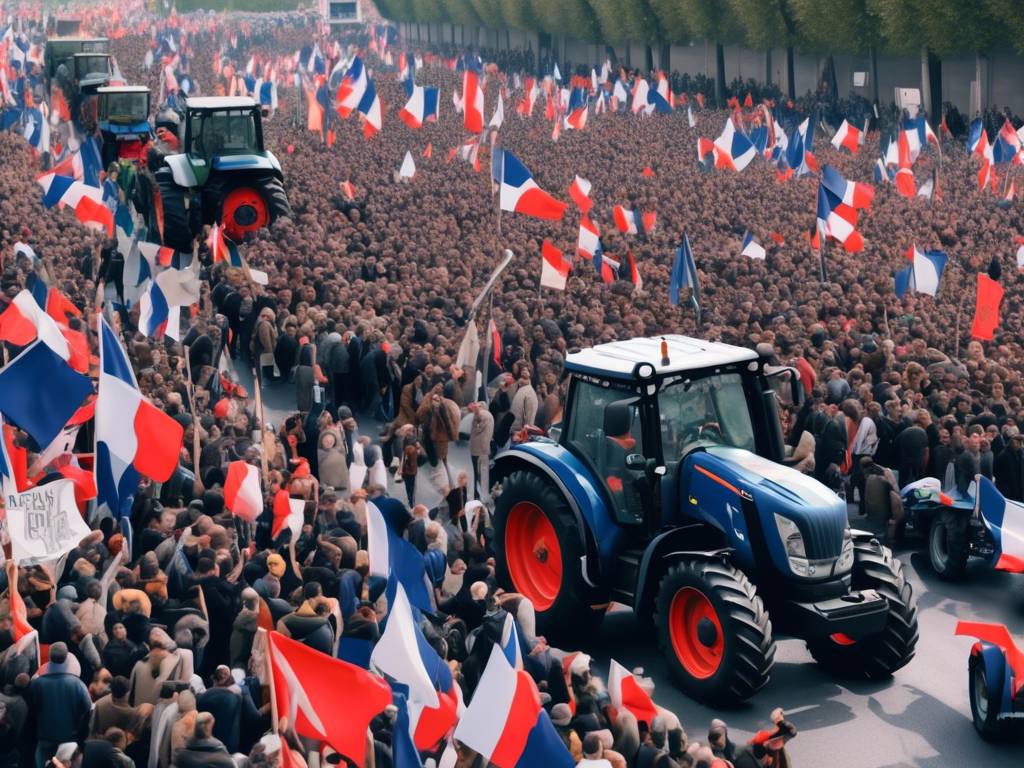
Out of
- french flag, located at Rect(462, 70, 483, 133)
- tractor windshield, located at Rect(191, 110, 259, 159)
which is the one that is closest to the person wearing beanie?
tractor windshield, located at Rect(191, 110, 259, 159)

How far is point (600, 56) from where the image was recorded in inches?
3297

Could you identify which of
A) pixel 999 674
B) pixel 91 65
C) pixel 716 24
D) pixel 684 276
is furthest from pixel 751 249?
pixel 716 24

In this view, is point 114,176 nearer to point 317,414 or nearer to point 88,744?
point 317,414

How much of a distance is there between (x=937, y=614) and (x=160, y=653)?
6.84 metres

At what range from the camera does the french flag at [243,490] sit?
13281mm

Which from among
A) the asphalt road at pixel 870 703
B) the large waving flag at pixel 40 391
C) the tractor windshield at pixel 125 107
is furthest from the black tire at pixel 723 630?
the tractor windshield at pixel 125 107

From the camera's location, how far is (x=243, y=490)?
13.3m

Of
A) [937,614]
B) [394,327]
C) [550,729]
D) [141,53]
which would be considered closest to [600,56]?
[141,53]

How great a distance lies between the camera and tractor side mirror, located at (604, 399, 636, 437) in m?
11.2

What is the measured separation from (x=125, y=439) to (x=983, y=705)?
6.16 m

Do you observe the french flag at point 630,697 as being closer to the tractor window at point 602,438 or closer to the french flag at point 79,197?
the tractor window at point 602,438

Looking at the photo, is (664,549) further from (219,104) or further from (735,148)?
(735,148)

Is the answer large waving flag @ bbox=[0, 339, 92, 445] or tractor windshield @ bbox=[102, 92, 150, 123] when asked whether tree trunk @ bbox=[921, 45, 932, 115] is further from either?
large waving flag @ bbox=[0, 339, 92, 445]

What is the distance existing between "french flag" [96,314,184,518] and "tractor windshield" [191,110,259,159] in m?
16.5
